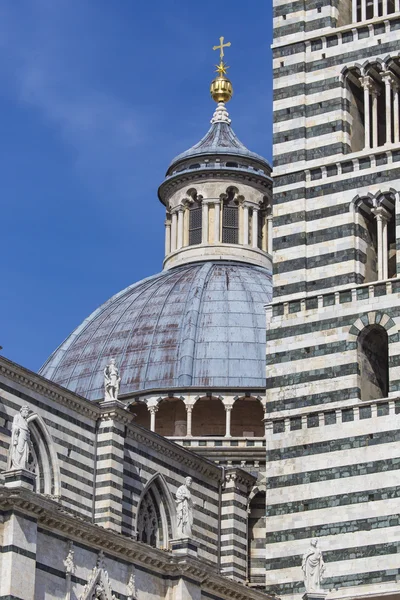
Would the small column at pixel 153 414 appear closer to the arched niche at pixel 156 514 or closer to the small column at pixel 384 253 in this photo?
the arched niche at pixel 156 514

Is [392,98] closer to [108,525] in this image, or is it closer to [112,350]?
[108,525]

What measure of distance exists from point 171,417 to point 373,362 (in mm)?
11335

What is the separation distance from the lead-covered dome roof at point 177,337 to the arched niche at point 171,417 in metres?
0.39

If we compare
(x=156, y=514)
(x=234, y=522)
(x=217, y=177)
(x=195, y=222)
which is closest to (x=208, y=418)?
(x=234, y=522)

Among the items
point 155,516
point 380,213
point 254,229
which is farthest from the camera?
point 254,229

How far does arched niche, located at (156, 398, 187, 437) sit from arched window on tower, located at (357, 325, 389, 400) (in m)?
10.7

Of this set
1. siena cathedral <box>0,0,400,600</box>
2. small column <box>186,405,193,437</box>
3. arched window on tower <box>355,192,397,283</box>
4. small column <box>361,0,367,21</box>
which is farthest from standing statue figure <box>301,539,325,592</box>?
small column <box>186,405,193,437</box>

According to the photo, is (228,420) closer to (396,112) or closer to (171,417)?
(171,417)

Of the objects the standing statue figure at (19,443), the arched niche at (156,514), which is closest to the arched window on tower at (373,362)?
the arched niche at (156,514)

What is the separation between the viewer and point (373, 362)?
102ft

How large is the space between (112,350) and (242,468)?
18.1 feet

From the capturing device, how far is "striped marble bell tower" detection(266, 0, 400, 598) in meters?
29.6

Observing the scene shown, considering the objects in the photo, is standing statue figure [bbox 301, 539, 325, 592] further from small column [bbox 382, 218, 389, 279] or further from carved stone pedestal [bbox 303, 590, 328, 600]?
small column [bbox 382, 218, 389, 279]

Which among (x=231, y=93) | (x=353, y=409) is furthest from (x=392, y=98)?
(x=231, y=93)
